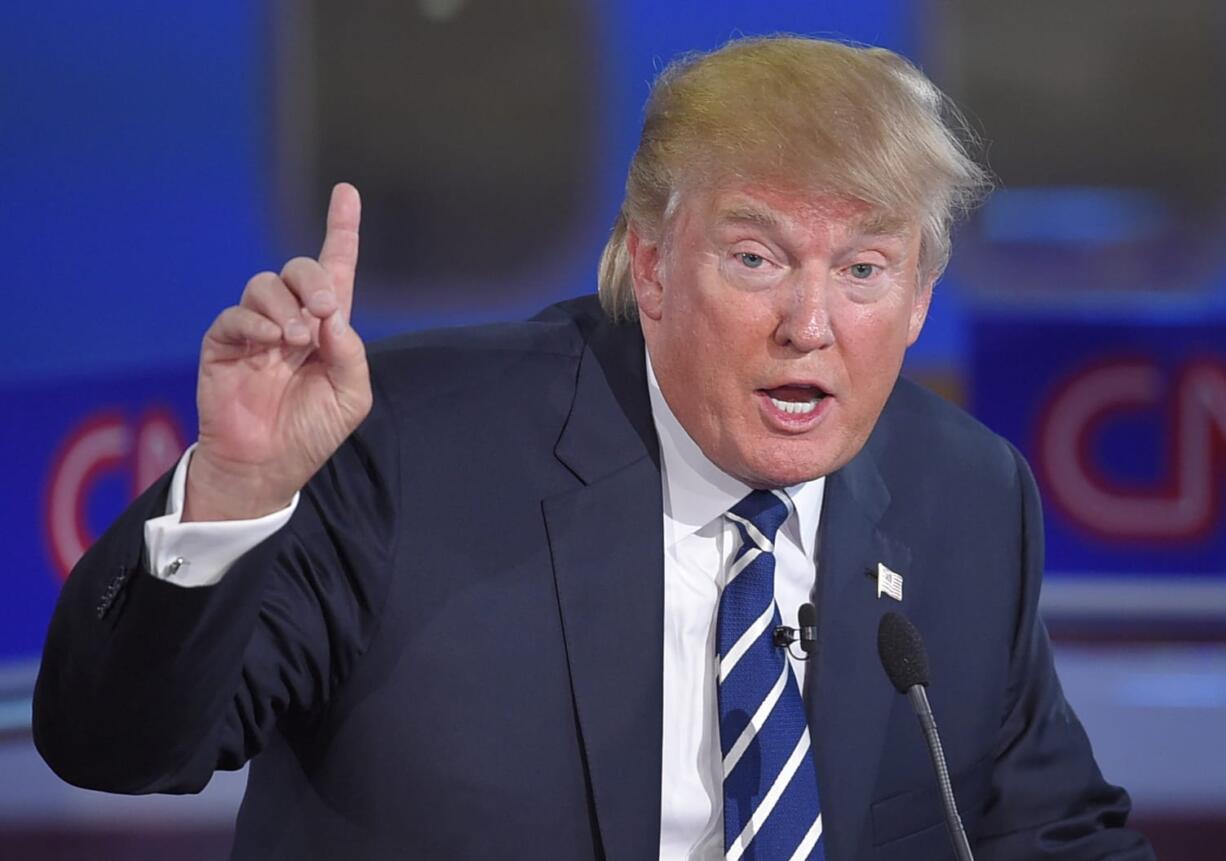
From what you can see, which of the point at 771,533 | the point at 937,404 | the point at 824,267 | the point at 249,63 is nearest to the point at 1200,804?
the point at 937,404

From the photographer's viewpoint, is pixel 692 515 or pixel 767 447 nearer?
pixel 767 447

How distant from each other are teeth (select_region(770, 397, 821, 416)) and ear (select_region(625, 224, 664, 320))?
0.55ft

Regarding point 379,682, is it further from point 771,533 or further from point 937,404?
point 937,404

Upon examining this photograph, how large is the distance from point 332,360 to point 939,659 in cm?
79

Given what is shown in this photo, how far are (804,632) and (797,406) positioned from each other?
215 mm

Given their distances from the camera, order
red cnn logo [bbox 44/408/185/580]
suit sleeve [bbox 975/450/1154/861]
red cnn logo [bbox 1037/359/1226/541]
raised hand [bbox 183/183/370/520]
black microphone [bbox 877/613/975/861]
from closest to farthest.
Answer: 1. raised hand [bbox 183/183/370/520]
2. black microphone [bbox 877/613/975/861]
3. suit sleeve [bbox 975/450/1154/861]
4. red cnn logo [bbox 44/408/185/580]
5. red cnn logo [bbox 1037/359/1226/541]

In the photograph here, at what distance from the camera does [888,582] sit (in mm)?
1710

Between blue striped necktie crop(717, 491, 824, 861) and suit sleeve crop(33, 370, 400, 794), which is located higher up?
suit sleeve crop(33, 370, 400, 794)

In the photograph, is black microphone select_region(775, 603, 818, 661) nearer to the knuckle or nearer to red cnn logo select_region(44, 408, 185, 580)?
the knuckle

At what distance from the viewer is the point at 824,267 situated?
1.52 m

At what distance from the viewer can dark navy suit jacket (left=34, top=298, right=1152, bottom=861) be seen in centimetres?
128

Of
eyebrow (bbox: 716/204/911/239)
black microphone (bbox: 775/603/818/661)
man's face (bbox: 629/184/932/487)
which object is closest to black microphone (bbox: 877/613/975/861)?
black microphone (bbox: 775/603/818/661)

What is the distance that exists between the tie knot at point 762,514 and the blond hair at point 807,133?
283 mm

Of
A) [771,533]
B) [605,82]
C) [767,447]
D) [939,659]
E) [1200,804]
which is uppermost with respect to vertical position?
[605,82]
